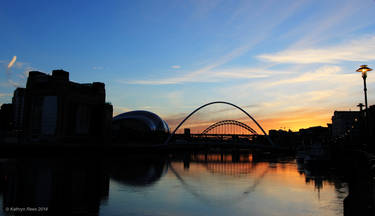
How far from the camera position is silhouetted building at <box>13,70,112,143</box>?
12088cm

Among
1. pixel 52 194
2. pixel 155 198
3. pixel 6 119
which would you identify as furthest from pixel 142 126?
pixel 155 198

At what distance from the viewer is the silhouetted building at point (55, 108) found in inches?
4759

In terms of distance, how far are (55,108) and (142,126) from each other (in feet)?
197

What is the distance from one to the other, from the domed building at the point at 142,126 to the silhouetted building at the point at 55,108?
81.6 feet

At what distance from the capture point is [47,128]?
126000 millimetres

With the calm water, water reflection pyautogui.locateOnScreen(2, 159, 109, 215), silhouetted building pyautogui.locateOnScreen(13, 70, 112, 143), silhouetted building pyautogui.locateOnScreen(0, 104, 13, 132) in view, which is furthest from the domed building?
the calm water

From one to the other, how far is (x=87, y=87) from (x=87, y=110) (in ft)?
32.7

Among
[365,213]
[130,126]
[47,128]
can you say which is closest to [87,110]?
[47,128]

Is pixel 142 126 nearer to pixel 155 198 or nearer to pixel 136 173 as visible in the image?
pixel 136 173

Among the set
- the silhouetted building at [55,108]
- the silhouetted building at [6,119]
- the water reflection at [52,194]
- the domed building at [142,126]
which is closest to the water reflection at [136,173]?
the water reflection at [52,194]

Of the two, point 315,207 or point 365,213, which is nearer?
point 365,213

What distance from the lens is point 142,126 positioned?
17725 cm

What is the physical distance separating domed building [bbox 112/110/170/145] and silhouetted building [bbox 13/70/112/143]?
81.6 ft

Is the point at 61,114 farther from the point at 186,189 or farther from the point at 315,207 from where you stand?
the point at 315,207
